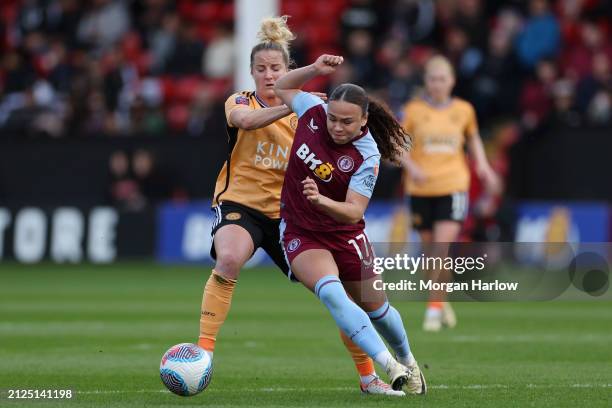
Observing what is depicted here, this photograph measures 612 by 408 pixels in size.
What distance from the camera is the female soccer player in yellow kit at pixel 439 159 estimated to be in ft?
39.6

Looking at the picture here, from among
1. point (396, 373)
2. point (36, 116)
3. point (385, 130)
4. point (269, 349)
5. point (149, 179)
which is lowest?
point (149, 179)

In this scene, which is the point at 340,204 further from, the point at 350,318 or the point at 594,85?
the point at 594,85

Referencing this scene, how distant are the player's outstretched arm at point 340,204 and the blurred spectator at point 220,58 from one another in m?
16.0

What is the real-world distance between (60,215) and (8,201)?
122cm

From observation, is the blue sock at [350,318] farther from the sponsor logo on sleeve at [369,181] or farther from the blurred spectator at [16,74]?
the blurred spectator at [16,74]

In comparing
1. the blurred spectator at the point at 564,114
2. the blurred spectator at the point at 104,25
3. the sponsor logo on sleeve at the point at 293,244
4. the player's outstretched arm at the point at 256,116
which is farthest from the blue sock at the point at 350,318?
the blurred spectator at the point at 104,25

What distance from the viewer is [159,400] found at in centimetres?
744

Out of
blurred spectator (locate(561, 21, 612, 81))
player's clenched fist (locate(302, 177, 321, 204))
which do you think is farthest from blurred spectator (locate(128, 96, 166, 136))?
player's clenched fist (locate(302, 177, 321, 204))

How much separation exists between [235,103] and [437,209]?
4400mm

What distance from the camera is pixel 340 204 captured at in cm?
719

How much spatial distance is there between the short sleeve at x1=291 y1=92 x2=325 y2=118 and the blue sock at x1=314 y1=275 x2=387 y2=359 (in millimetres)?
977

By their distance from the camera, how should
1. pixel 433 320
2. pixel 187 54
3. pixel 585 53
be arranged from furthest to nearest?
pixel 187 54
pixel 585 53
pixel 433 320

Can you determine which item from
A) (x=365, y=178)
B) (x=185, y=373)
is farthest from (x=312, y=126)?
(x=185, y=373)

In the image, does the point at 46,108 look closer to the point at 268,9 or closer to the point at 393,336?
the point at 268,9
